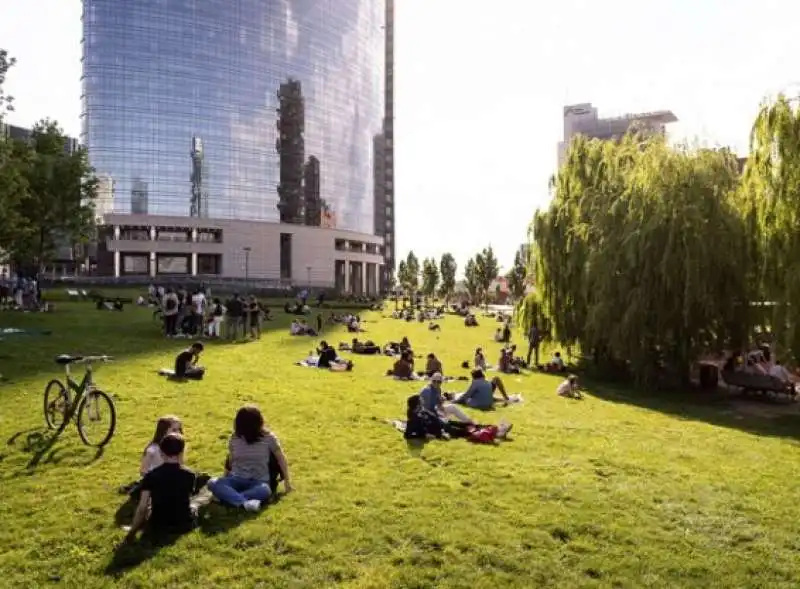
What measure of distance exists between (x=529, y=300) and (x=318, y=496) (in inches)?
803

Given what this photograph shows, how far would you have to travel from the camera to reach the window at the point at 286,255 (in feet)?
392

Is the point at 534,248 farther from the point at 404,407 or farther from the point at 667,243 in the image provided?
the point at 404,407

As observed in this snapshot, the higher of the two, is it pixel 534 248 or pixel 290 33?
pixel 290 33

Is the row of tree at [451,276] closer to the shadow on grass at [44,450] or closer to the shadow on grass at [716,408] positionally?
the shadow on grass at [716,408]

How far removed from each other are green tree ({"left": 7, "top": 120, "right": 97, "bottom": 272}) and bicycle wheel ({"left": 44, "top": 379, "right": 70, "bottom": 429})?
36549 mm

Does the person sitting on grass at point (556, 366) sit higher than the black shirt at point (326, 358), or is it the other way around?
the black shirt at point (326, 358)

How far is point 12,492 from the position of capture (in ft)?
26.7

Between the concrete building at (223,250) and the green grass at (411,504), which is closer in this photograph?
the green grass at (411,504)

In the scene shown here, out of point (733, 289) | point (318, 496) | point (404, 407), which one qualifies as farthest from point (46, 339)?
point (733, 289)

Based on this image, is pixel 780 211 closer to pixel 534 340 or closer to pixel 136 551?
pixel 534 340

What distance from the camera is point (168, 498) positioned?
23.5ft

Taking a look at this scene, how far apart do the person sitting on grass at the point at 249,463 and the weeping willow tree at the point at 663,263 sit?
1602cm

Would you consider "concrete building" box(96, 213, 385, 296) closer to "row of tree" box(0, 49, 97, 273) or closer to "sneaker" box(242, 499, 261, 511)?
"row of tree" box(0, 49, 97, 273)

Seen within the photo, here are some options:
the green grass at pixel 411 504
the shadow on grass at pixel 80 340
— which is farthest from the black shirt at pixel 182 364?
the shadow on grass at pixel 80 340
